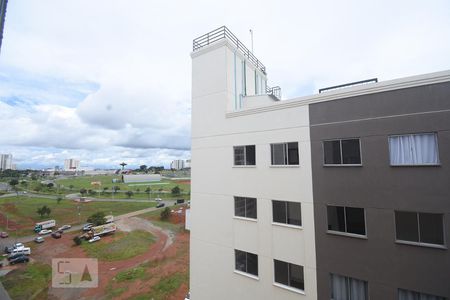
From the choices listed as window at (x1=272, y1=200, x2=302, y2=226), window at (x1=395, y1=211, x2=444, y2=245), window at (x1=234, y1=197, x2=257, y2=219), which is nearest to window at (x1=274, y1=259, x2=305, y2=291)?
window at (x1=272, y1=200, x2=302, y2=226)

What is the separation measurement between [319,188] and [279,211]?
8.26ft

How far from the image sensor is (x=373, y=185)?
937 cm

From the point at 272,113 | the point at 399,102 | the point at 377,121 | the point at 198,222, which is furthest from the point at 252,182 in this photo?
the point at 399,102

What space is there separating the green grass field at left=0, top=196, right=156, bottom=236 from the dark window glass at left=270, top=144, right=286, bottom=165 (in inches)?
2676

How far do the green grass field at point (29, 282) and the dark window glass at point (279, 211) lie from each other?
33.2 metres

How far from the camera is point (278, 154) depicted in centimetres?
1188

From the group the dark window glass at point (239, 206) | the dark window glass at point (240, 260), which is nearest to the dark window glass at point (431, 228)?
the dark window glass at point (239, 206)

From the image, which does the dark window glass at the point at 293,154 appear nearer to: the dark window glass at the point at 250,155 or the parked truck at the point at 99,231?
the dark window glass at the point at 250,155

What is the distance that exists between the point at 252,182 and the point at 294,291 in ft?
19.2

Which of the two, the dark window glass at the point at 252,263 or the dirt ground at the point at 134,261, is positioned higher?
the dark window glass at the point at 252,263

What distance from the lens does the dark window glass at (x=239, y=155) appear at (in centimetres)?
1324

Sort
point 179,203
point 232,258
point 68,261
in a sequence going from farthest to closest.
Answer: point 179,203
point 68,261
point 232,258

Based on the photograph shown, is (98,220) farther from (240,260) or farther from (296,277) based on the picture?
(296,277)

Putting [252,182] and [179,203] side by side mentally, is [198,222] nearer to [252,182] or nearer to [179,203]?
[252,182]
